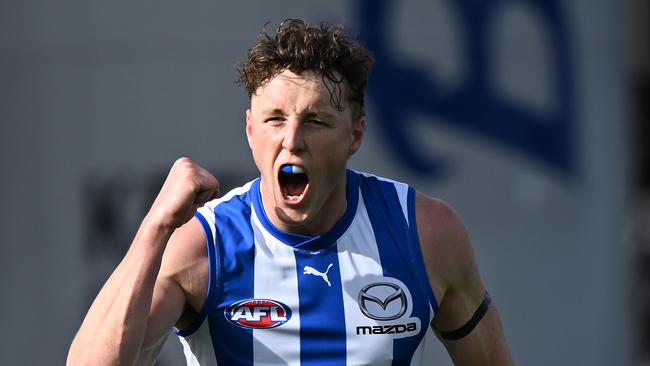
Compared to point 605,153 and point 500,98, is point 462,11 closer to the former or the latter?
point 500,98

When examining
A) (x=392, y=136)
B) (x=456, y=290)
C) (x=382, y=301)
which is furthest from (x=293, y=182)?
(x=392, y=136)

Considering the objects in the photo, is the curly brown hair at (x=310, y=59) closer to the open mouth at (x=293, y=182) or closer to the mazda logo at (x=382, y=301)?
the open mouth at (x=293, y=182)

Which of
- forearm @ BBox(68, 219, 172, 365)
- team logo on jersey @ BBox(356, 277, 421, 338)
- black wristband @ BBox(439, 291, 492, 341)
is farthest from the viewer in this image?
black wristband @ BBox(439, 291, 492, 341)

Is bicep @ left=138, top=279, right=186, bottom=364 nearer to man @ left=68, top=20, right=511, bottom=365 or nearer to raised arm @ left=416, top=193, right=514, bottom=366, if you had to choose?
man @ left=68, top=20, right=511, bottom=365

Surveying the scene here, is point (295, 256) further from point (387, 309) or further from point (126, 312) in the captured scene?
point (126, 312)

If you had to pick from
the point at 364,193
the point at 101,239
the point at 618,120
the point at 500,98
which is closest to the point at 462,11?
the point at 500,98

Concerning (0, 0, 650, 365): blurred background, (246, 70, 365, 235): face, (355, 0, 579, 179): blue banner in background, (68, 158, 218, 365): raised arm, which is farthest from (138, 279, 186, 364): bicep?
(355, 0, 579, 179): blue banner in background

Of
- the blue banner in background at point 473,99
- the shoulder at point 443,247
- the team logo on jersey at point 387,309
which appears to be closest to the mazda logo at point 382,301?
the team logo on jersey at point 387,309

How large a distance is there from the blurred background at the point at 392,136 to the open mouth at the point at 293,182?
11.9 ft

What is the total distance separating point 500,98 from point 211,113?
177cm

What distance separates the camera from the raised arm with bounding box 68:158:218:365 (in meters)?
3.42

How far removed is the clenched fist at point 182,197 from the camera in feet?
11.4

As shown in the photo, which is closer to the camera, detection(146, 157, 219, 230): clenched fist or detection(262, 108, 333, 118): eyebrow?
detection(146, 157, 219, 230): clenched fist

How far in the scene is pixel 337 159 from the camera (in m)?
3.70
